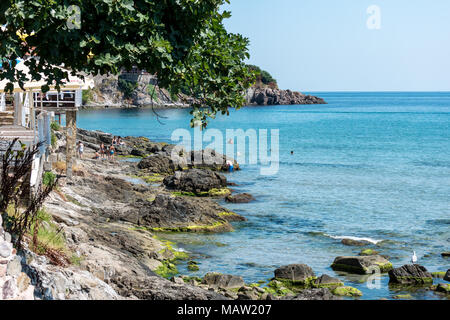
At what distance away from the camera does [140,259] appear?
832 inches

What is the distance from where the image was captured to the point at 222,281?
1925 cm

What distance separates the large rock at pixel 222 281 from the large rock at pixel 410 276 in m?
5.90

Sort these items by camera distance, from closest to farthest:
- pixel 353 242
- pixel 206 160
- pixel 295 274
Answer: pixel 295 274 < pixel 353 242 < pixel 206 160

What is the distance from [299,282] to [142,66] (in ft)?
39.8

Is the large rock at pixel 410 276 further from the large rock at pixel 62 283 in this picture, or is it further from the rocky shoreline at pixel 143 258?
the large rock at pixel 62 283

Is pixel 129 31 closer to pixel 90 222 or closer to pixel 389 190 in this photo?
pixel 90 222

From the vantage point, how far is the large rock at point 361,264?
22.3m

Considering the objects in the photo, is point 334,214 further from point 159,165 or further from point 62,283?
point 62,283

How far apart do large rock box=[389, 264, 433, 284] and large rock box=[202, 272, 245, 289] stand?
5896 millimetres

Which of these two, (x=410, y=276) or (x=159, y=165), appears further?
(x=159, y=165)

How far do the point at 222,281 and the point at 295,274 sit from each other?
3.11 m

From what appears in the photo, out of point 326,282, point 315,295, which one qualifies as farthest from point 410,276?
point 315,295

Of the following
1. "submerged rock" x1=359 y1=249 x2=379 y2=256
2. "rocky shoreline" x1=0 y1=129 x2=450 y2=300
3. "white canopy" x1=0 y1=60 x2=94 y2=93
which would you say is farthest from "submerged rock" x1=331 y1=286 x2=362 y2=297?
"white canopy" x1=0 y1=60 x2=94 y2=93
